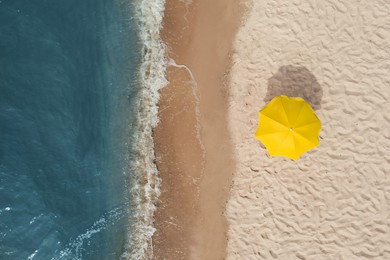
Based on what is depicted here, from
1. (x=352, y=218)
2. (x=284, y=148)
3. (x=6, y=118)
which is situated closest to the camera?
(x=284, y=148)

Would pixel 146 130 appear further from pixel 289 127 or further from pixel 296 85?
pixel 296 85

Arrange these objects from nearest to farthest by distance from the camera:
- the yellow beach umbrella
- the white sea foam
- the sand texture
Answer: the yellow beach umbrella → the sand texture → the white sea foam

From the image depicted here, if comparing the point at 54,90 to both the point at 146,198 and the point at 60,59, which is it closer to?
the point at 60,59

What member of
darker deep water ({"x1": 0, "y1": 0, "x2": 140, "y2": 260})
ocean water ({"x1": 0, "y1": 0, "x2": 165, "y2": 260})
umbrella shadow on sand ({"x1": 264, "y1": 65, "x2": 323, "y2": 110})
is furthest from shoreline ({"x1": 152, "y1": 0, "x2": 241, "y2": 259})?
umbrella shadow on sand ({"x1": 264, "y1": 65, "x2": 323, "y2": 110})

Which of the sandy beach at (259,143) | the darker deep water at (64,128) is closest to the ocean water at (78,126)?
the darker deep water at (64,128)

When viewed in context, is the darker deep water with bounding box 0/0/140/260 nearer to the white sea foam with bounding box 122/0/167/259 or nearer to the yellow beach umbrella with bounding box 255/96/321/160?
the white sea foam with bounding box 122/0/167/259

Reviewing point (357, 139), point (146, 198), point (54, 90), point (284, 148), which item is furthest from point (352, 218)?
point (54, 90)

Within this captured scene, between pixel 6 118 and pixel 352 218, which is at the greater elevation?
pixel 6 118

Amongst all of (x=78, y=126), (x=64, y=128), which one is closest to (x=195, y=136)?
(x=78, y=126)
